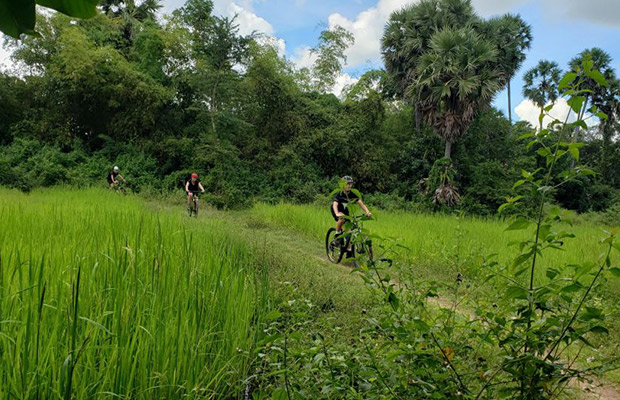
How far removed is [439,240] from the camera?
763 cm

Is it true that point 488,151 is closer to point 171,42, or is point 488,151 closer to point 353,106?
point 353,106

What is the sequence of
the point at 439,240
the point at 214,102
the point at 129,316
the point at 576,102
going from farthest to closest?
1. the point at 214,102
2. the point at 439,240
3. the point at 129,316
4. the point at 576,102

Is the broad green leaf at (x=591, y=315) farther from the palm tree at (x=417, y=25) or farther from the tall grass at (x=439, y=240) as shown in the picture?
the palm tree at (x=417, y=25)

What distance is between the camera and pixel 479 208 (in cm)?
1759

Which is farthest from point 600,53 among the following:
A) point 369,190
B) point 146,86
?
point 146,86

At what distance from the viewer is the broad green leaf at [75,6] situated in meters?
0.48

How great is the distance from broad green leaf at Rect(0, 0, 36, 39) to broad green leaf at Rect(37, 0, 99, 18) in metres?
0.02

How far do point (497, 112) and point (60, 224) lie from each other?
25.9 metres

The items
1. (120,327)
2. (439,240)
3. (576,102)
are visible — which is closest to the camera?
(576,102)

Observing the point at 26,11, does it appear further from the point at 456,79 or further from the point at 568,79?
the point at 456,79

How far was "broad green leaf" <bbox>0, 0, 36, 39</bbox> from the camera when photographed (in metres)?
0.47

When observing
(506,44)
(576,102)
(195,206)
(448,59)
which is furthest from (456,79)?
(576,102)

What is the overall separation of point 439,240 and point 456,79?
10938 mm

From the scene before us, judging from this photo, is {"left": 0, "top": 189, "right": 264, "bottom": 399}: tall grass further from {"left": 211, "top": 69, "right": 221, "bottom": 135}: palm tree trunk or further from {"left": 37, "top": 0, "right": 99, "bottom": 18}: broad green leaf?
{"left": 211, "top": 69, "right": 221, "bottom": 135}: palm tree trunk
